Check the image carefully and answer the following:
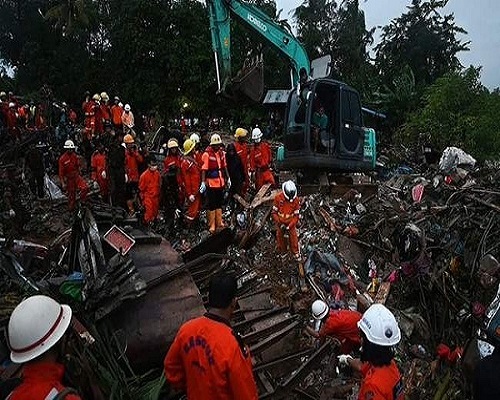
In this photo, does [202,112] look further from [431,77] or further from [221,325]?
[221,325]

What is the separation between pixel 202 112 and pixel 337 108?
1394 cm

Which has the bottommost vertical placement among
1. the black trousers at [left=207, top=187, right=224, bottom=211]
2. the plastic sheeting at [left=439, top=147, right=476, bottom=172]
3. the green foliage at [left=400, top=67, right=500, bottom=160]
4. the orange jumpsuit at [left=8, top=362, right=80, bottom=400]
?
the black trousers at [left=207, top=187, right=224, bottom=211]

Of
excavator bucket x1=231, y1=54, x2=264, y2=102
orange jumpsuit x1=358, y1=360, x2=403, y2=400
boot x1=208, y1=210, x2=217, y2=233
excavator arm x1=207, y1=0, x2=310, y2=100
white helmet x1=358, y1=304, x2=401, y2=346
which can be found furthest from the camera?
excavator arm x1=207, y1=0, x2=310, y2=100

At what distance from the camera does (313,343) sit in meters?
5.08

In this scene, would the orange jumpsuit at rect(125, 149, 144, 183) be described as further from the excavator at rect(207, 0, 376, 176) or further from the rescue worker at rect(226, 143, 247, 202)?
the excavator at rect(207, 0, 376, 176)

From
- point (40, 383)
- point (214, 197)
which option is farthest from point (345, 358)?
point (214, 197)

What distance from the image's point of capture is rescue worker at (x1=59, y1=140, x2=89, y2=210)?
358 inches

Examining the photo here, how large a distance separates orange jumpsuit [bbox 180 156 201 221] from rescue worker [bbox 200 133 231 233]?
4.9 inches

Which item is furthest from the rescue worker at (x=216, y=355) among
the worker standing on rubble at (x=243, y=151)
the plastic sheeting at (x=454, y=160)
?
the plastic sheeting at (x=454, y=160)

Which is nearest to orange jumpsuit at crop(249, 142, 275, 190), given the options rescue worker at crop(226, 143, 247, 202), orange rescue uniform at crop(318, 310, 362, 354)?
rescue worker at crop(226, 143, 247, 202)

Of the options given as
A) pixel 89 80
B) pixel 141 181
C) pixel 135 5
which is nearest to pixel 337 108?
pixel 141 181

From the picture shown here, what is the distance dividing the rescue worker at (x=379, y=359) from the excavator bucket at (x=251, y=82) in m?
6.72

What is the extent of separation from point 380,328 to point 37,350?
1.90 meters

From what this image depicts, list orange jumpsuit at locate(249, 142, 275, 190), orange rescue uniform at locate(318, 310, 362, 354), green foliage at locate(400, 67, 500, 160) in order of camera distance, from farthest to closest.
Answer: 1. green foliage at locate(400, 67, 500, 160)
2. orange jumpsuit at locate(249, 142, 275, 190)
3. orange rescue uniform at locate(318, 310, 362, 354)
